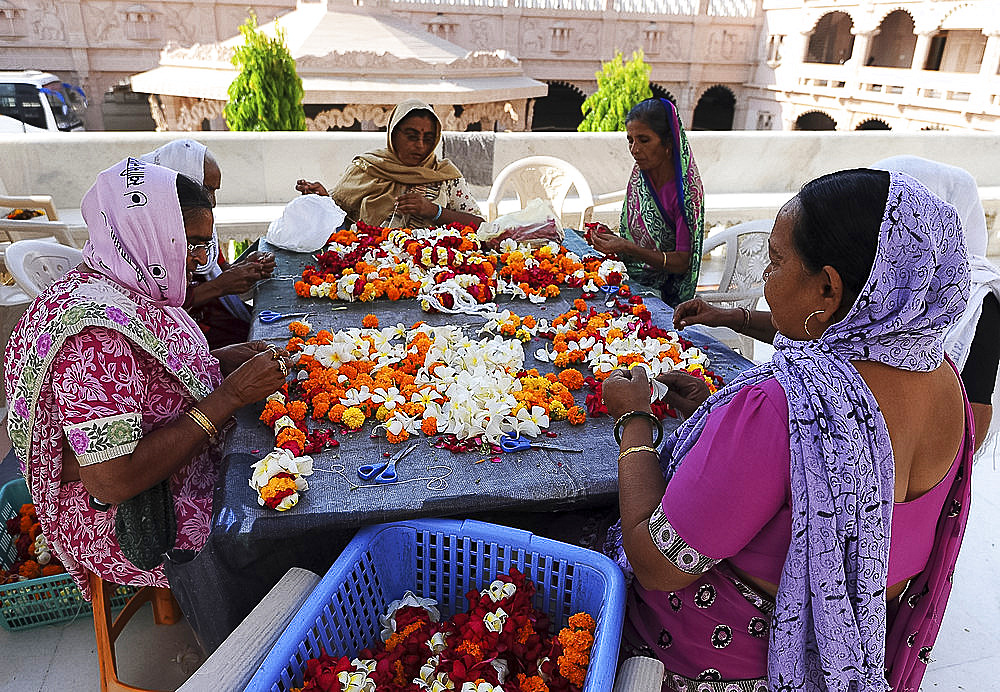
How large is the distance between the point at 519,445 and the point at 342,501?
481 mm

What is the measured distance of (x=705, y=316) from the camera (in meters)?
2.42

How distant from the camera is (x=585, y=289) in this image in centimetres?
302

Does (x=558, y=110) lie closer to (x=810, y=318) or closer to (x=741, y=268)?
(x=741, y=268)

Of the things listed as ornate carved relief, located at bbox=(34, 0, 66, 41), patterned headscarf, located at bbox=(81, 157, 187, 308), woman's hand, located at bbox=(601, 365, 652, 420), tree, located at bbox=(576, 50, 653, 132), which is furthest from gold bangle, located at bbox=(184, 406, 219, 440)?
ornate carved relief, located at bbox=(34, 0, 66, 41)

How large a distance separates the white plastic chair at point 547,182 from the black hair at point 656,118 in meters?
1.89

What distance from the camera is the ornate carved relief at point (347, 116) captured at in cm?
1141

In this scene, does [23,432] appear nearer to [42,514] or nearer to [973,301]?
[42,514]

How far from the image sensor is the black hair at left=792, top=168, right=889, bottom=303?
3.88 ft

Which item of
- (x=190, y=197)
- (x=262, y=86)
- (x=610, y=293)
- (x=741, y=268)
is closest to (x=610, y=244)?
(x=610, y=293)

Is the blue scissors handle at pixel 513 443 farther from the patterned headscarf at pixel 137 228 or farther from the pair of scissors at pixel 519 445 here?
the patterned headscarf at pixel 137 228

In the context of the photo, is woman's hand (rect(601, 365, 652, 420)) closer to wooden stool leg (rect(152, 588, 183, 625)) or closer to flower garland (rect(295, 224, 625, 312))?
flower garland (rect(295, 224, 625, 312))

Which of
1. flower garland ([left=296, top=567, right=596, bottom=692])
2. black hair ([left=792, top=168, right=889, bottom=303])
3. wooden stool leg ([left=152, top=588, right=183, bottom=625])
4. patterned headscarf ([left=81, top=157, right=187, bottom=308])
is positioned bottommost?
wooden stool leg ([left=152, top=588, right=183, bottom=625])

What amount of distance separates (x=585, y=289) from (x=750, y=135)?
4.76 meters

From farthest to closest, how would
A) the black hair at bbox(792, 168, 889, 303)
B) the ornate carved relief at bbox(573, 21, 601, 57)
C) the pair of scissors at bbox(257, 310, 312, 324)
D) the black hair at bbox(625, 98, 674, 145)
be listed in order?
the ornate carved relief at bbox(573, 21, 601, 57) → the black hair at bbox(625, 98, 674, 145) → the pair of scissors at bbox(257, 310, 312, 324) → the black hair at bbox(792, 168, 889, 303)
